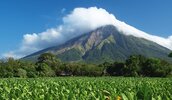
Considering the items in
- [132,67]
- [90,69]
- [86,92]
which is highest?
[90,69]

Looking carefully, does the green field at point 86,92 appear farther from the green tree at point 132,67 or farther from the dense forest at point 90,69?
the green tree at point 132,67

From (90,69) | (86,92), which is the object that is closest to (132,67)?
(90,69)

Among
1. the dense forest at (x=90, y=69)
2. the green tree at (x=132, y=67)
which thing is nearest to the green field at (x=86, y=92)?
the dense forest at (x=90, y=69)

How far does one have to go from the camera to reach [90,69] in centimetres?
17400

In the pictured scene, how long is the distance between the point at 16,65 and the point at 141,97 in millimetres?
146603

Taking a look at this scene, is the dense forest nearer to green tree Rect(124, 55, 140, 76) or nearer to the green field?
green tree Rect(124, 55, 140, 76)

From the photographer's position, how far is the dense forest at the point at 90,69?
142500 mm

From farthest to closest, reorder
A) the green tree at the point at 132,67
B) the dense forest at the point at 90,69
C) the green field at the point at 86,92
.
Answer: the green tree at the point at 132,67 < the dense forest at the point at 90,69 < the green field at the point at 86,92

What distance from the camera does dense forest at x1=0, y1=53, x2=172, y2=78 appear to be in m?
142

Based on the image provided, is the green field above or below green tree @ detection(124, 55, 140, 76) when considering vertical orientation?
below

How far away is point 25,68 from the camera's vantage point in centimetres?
14612

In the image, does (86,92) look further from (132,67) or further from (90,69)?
(90,69)

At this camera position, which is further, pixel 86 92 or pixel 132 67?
pixel 132 67

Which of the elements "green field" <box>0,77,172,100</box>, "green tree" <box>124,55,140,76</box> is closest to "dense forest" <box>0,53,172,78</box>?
"green tree" <box>124,55,140,76</box>
